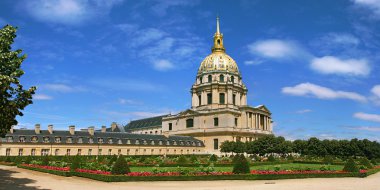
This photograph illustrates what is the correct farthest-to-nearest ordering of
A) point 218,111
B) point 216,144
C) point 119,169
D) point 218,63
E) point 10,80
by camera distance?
point 218,63 → point 218,111 → point 216,144 → point 119,169 → point 10,80

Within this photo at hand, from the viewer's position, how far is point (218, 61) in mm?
88500

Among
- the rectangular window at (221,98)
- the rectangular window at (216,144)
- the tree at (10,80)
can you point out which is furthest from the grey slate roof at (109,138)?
the tree at (10,80)

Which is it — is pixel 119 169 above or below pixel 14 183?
above

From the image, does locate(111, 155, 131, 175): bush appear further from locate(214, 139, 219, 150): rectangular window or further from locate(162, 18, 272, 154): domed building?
locate(214, 139, 219, 150): rectangular window

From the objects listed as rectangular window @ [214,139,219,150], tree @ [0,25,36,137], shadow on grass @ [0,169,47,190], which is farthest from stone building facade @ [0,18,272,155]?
tree @ [0,25,36,137]

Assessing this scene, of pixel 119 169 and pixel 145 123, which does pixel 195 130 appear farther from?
pixel 119 169

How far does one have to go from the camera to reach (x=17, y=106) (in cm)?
1642

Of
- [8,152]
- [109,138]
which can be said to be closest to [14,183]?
[8,152]

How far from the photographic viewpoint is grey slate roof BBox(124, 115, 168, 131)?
329 feet

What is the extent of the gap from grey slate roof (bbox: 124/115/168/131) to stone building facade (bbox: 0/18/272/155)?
0.40 metres

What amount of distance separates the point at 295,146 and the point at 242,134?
53.9 ft

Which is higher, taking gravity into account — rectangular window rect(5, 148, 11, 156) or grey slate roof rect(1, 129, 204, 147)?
grey slate roof rect(1, 129, 204, 147)

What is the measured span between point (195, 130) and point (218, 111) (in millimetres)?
7456

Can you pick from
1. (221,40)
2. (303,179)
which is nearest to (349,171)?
(303,179)
